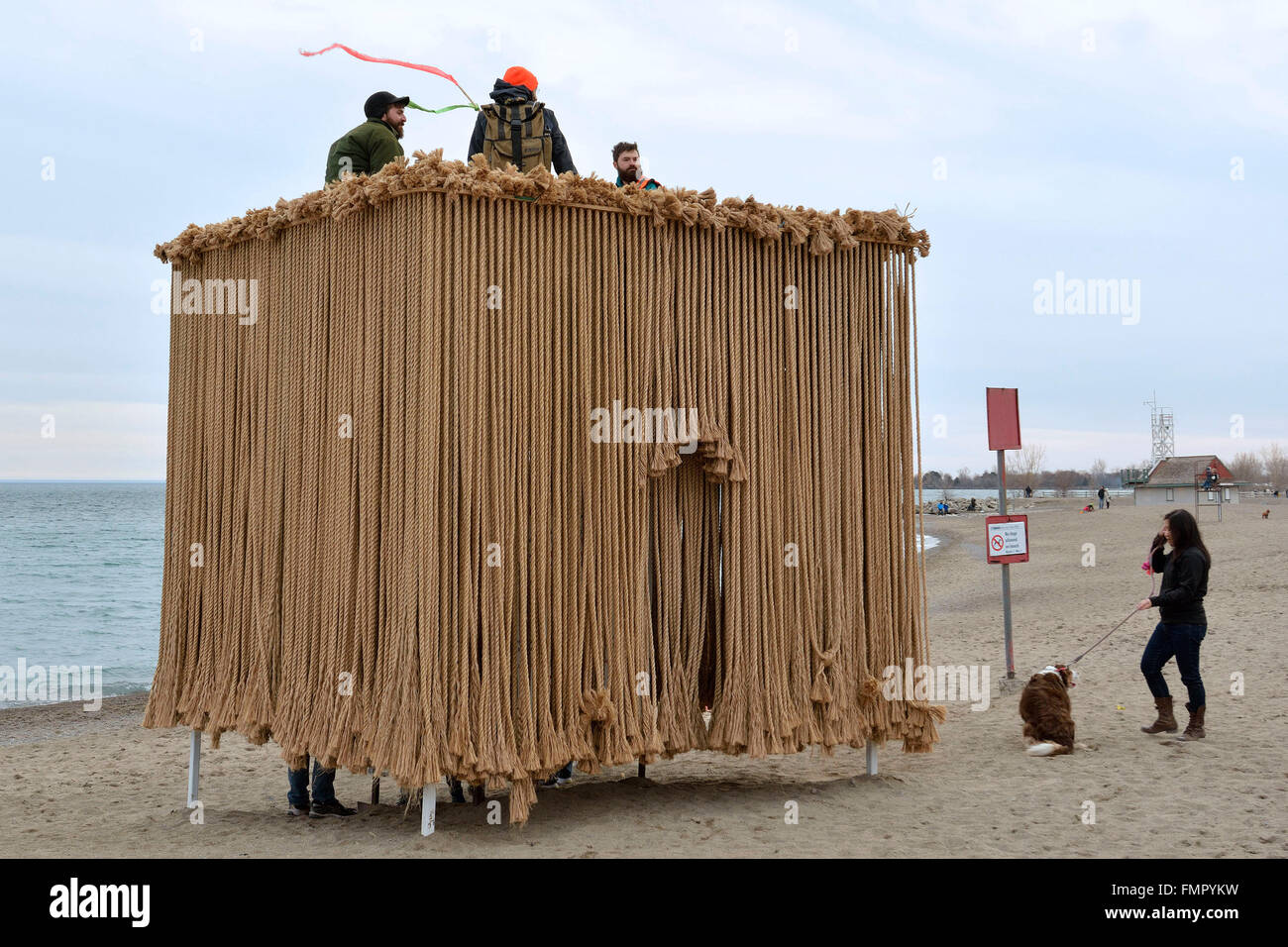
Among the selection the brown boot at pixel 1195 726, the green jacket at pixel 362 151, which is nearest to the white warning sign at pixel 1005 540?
the brown boot at pixel 1195 726

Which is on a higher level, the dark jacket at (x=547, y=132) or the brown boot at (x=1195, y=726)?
the dark jacket at (x=547, y=132)

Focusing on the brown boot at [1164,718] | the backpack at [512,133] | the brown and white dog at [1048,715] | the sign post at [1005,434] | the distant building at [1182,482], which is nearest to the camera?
the backpack at [512,133]

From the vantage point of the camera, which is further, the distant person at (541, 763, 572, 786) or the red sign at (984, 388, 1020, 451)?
the red sign at (984, 388, 1020, 451)

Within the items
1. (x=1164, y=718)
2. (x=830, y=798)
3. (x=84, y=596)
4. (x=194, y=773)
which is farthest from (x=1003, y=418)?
(x=84, y=596)

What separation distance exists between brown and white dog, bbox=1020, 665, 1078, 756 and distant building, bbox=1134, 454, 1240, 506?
3355 centimetres

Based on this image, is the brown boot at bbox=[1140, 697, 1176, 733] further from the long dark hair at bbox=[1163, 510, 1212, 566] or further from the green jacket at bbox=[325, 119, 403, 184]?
the green jacket at bbox=[325, 119, 403, 184]

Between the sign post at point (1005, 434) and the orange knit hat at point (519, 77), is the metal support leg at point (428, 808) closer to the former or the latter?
the orange knit hat at point (519, 77)

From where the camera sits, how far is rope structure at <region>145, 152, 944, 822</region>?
5.22 m

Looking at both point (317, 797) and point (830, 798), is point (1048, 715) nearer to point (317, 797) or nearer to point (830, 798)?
point (830, 798)

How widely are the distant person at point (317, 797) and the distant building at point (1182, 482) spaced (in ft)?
123

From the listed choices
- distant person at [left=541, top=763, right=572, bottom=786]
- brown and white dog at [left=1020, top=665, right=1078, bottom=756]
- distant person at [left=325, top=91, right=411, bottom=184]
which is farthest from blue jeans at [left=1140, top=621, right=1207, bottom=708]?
distant person at [left=325, top=91, right=411, bottom=184]

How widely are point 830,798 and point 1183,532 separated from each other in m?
3.63

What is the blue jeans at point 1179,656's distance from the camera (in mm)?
7547

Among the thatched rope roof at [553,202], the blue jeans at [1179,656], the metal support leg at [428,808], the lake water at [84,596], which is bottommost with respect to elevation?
the lake water at [84,596]
